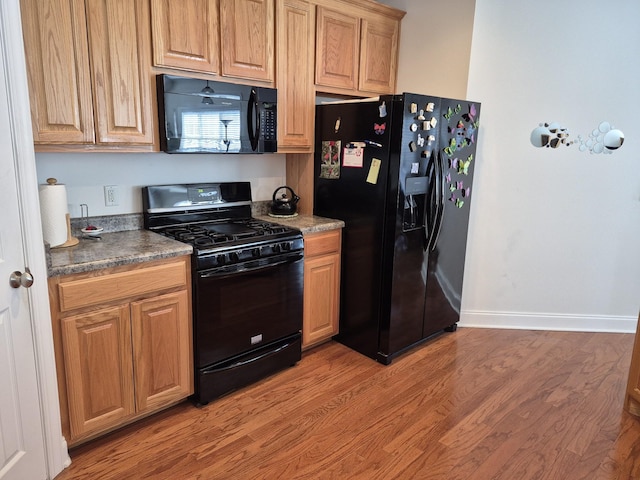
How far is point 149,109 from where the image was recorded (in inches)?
89.9

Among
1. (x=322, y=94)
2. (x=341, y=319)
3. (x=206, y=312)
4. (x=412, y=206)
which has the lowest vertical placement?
(x=341, y=319)

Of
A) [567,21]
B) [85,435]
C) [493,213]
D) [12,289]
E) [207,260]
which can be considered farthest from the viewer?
[493,213]

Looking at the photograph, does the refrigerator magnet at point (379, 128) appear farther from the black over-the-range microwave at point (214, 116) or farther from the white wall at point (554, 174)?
the white wall at point (554, 174)

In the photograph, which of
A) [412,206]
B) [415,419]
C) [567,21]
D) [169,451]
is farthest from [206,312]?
[567,21]

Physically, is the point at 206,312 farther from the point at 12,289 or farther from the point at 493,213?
the point at 493,213

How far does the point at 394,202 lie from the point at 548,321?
70.5 inches

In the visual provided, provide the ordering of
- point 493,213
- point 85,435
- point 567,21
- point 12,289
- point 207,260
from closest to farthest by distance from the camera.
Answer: point 12,289
point 85,435
point 207,260
point 567,21
point 493,213

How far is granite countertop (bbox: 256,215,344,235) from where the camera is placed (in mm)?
2812

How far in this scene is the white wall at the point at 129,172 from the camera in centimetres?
235

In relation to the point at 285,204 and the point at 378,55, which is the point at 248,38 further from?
the point at 378,55

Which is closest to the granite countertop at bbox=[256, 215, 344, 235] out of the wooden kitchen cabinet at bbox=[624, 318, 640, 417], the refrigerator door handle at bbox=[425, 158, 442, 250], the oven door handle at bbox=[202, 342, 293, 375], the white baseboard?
the refrigerator door handle at bbox=[425, 158, 442, 250]

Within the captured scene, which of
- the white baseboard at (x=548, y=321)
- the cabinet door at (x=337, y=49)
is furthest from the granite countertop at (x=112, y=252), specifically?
the white baseboard at (x=548, y=321)

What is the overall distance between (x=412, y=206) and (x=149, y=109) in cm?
161

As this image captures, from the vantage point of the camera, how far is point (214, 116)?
2498mm
